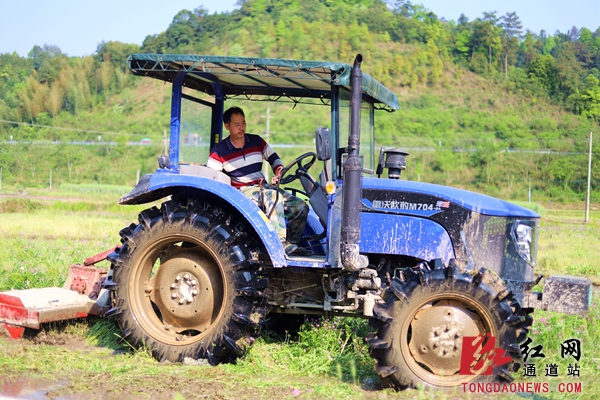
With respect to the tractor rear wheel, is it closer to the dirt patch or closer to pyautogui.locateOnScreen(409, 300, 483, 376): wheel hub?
pyautogui.locateOnScreen(409, 300, 483, 376): wheel hub

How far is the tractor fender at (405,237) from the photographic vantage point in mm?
5648

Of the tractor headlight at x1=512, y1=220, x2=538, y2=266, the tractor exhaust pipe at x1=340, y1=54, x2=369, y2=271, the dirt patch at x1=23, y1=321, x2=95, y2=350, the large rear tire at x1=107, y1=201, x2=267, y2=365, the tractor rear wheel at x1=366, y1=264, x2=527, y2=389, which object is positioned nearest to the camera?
the tractor rear wheel at x1=366, y1=264, x2=527, y2=389

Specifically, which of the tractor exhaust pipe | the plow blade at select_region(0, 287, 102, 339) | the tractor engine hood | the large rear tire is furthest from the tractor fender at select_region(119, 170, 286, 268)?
the plow blade at select_region(0, 287, 102, 339)

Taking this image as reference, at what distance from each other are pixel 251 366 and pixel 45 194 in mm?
32477

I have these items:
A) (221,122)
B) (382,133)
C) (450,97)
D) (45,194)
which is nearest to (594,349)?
(221,122)

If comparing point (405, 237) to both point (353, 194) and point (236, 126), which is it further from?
point (236, 126)

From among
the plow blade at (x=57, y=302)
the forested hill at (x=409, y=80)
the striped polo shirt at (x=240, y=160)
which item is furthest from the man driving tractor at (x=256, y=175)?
the forested hill at (x=409, y=80)

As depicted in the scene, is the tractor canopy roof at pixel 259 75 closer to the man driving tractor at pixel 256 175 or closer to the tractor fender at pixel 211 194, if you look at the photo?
the man driving tractor at pixel 256 175

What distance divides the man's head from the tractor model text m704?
1.04ft

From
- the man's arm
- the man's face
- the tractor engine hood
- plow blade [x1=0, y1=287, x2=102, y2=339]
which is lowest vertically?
plow blade [x1=0, y1=287, x2=102, y2=339]

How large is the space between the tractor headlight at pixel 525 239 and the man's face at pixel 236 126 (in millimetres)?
2556

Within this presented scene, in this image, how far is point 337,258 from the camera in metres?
5.65

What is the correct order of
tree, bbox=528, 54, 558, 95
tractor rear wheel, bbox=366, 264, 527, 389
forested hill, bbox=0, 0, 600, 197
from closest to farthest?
1. tractor rear wheel, bbox=366, 264, 527, 389
2. forested hill, bbox=0, 0, 600, 197
3. tree, bbox=528, 54, 558, 95

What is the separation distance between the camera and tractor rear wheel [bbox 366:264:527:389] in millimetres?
5176
